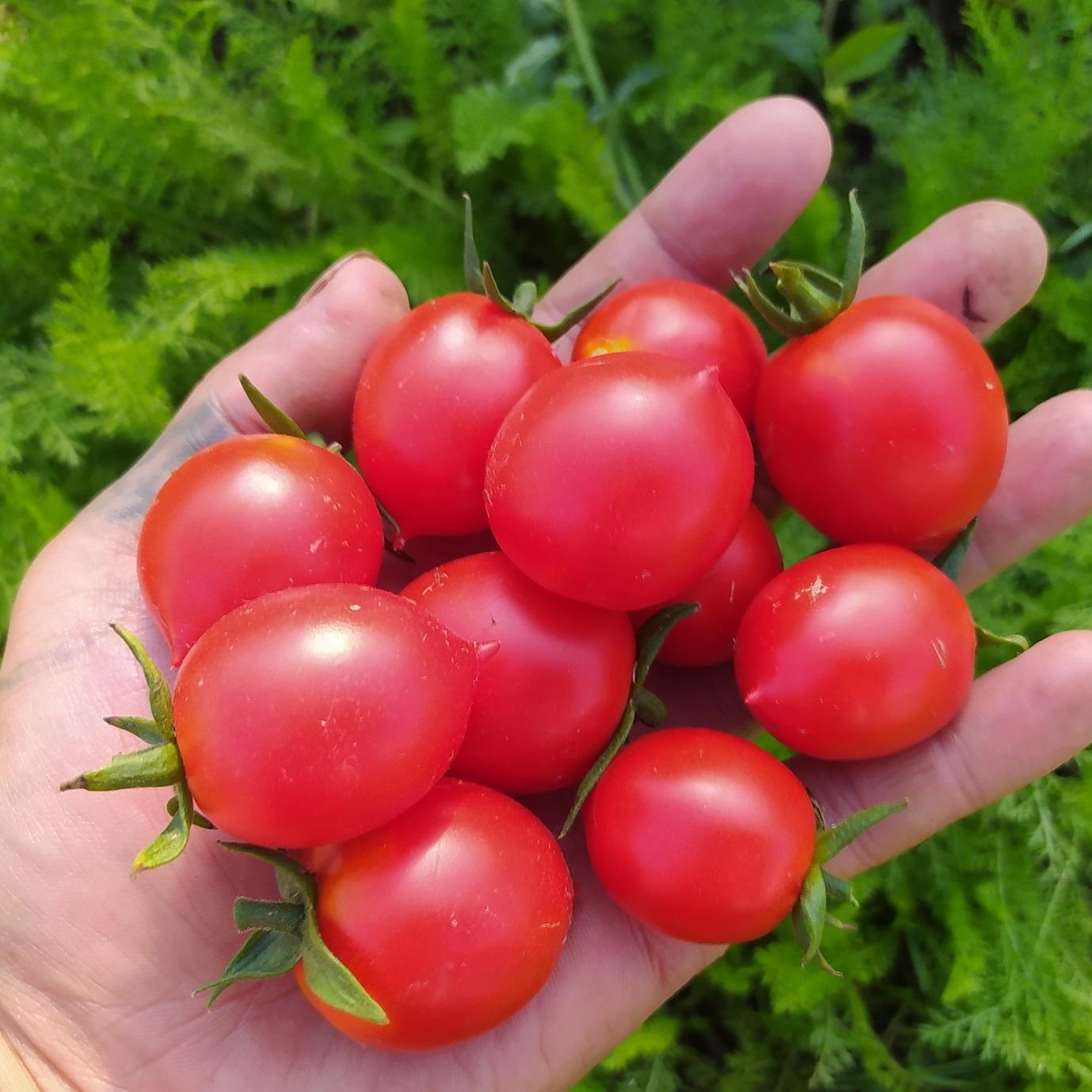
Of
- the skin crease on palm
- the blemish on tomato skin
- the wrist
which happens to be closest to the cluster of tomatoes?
the blemish on tomato skin

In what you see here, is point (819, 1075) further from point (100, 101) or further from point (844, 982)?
point (100, 101)

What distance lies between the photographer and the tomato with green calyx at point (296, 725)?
2.61 ft

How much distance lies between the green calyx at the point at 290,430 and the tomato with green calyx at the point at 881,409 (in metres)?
0.41

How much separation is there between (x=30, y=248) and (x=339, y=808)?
1165 millimetres

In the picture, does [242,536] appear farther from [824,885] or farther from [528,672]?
[824,885]

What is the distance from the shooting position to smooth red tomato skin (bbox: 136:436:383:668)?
0.93 meters

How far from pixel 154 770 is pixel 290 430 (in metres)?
0.40

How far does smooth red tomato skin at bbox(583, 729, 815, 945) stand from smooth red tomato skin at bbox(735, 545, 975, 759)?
2.5 inches

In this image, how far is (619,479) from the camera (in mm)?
880

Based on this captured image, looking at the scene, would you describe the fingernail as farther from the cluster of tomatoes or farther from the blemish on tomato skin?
the blemish on tomato skin

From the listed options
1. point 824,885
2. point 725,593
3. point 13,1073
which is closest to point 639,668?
point 725,593

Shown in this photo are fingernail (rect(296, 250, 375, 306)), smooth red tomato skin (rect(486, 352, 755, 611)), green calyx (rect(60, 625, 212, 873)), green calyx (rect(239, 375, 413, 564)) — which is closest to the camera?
green calyx (rect(60, 625, 212, 873))

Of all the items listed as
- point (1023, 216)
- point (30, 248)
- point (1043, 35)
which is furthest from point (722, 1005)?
point (30, 248)

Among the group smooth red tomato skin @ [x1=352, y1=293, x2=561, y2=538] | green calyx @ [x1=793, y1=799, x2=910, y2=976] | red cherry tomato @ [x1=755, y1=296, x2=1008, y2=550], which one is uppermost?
smooth red tomato skin @ [x1=352, y1=293, x2=561, y2=538]
